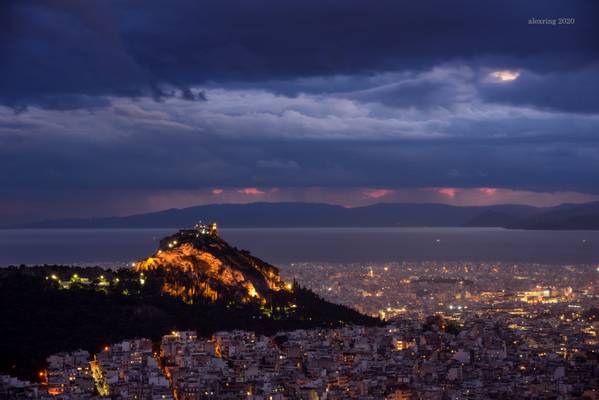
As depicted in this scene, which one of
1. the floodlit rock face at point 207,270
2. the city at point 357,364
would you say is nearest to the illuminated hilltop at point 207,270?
the floodlit rock face at point 207,270

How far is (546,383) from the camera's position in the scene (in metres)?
36.7

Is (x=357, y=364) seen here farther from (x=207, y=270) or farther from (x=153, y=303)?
(x=207, y=270)

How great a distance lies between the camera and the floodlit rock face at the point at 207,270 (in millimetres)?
60219

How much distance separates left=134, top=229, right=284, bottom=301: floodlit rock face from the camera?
6022 cm

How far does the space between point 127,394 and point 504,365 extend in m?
16.6

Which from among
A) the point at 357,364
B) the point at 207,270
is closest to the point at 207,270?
the point at 207,270

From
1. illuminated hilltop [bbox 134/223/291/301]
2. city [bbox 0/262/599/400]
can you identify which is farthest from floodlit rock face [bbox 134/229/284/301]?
city [bbox 0/262/599/400]

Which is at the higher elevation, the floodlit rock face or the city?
the floodlit rock face

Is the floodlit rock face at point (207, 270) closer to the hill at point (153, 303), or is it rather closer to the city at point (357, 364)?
the hill at point (153, 303)

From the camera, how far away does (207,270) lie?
6253cm

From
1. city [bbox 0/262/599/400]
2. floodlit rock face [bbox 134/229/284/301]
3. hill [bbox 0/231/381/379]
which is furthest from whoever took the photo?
floodlit rock face [bbox 134/229/284/301]

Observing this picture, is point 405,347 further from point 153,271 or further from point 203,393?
point 153,271

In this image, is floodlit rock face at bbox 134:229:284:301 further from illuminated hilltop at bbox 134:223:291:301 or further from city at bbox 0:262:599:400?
city at bbox 0:262:599:400

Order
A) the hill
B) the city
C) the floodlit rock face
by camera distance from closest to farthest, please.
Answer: the city → the hill → the floodlit rock face
